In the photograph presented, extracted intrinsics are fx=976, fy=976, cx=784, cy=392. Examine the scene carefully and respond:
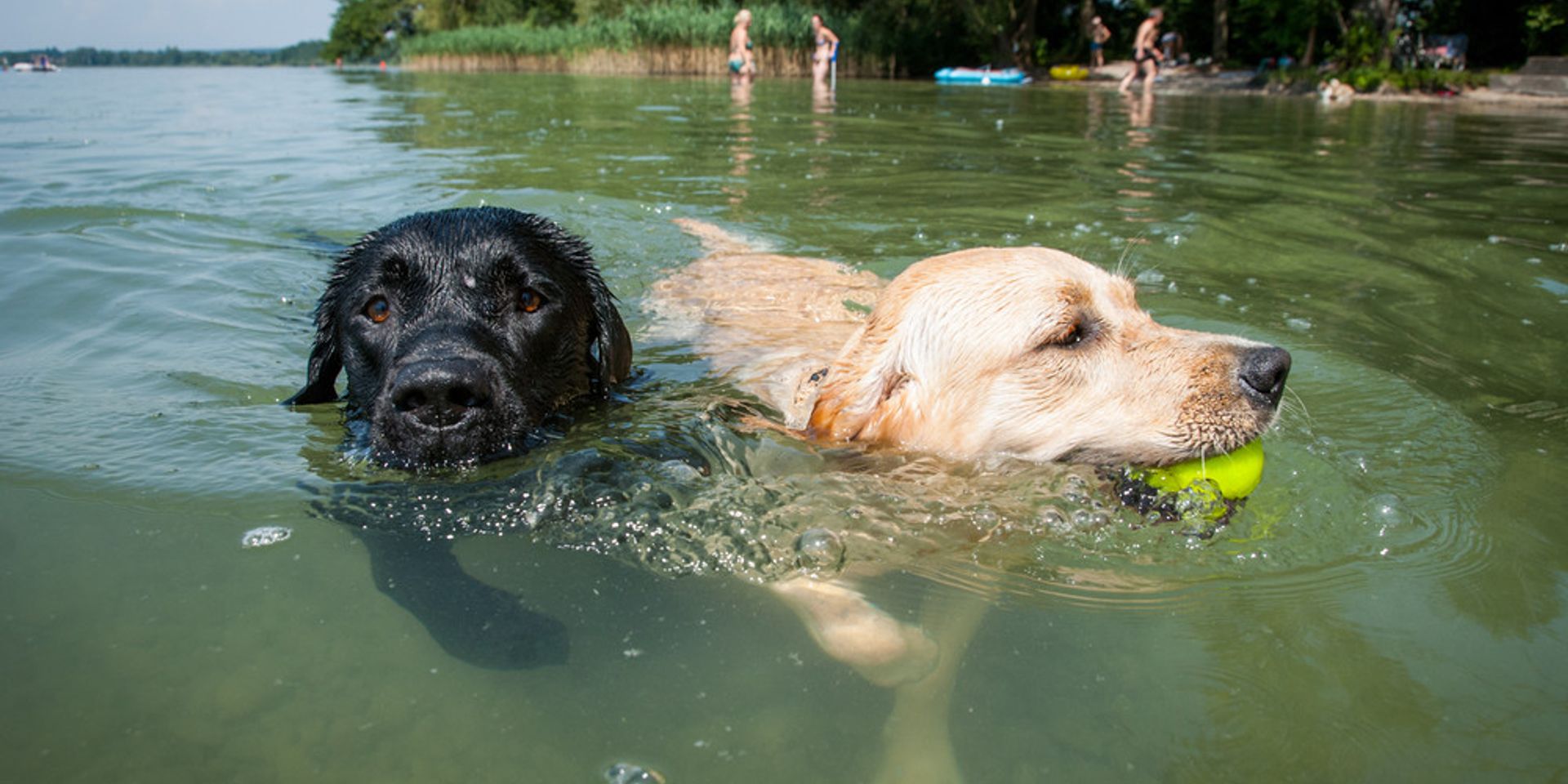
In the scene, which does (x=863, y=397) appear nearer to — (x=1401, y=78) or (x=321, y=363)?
(x=321, y=363)

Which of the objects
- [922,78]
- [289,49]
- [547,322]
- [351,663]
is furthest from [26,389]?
[289,49]

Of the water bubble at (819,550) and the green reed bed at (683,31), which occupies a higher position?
the green reed bed at (683,31)

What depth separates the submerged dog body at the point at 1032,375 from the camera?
3203 millimetres

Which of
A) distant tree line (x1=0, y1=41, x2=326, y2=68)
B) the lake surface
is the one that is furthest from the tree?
the lake surface

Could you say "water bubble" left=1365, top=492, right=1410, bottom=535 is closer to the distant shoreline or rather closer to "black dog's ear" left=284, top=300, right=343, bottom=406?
"black dog's ear" left=284, top=300, right=343, bottom=406

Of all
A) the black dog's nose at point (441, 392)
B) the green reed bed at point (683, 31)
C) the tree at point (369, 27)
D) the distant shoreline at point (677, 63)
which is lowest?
the black dog's nose at point (441, 392)

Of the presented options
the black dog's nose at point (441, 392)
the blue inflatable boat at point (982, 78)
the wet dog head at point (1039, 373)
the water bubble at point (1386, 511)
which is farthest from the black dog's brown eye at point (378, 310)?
the blue inflatable boat at point (982, 78)

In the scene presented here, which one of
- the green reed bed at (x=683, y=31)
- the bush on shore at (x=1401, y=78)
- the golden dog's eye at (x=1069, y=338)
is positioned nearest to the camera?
the golden dog's eye at (x=1069, y=338)

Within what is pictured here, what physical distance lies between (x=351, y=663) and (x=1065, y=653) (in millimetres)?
1828

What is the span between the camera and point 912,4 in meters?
42.3

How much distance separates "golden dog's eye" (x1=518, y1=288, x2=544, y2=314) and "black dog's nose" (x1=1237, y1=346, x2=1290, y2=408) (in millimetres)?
2693

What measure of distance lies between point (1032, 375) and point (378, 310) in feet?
8.38

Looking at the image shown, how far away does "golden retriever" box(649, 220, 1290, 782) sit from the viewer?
9.11 feet

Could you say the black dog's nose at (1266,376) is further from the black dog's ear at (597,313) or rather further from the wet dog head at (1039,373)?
the black dog's ear at (597,313)
